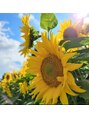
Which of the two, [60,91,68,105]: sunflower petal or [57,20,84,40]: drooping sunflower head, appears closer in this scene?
[60,91,68,105]: sunflower petal

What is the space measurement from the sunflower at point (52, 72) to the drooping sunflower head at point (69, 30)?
305mm

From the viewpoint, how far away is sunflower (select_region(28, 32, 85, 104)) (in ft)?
1.97

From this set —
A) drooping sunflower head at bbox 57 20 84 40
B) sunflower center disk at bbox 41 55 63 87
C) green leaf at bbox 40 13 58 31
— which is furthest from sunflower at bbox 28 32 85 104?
drooping sunflower head at bbox 57 20 84 40

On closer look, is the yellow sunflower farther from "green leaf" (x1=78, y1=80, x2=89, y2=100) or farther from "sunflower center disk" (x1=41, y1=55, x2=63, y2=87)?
"green leaf" (x1=78, y1=80, x2=89, y2=100)

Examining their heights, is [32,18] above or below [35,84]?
above

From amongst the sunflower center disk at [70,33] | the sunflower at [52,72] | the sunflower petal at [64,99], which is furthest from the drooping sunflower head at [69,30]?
the sunflower petal at [64,99]

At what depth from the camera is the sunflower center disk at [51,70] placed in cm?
67

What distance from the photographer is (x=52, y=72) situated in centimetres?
69

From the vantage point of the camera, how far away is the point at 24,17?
112 cm

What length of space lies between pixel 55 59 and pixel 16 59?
0.61 metres
